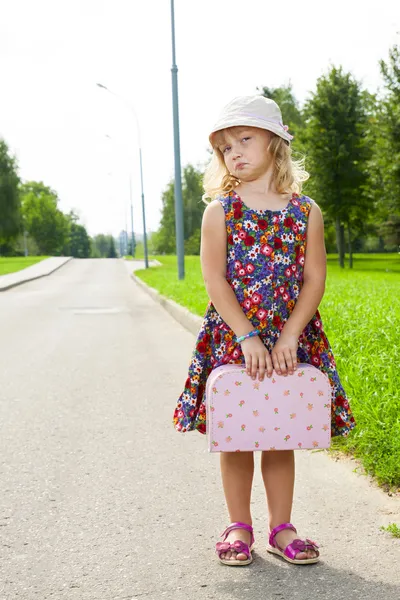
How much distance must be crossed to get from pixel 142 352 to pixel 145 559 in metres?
6.55

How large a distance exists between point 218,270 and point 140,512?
1322mm

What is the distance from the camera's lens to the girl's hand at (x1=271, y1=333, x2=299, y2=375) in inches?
111

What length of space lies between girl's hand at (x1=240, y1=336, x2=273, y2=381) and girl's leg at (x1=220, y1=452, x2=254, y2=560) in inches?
16.7

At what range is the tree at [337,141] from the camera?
3441cm

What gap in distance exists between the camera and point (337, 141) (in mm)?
34469

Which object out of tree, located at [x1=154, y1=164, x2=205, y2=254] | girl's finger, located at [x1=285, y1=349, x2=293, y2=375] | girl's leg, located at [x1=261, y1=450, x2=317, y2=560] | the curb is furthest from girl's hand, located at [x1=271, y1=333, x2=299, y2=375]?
tree, located at [x1=154, y1=164, x2=205, y2=254]

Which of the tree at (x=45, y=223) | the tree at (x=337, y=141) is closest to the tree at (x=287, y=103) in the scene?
the tree at (x=337, y=141)

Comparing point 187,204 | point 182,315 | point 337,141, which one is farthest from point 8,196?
point 182,315

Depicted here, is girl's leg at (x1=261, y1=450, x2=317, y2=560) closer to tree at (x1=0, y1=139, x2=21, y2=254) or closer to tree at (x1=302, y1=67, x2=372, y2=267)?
tree at (x1=302, y1=67, x2=372, y2=267)

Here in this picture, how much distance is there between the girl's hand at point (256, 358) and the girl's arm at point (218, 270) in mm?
47

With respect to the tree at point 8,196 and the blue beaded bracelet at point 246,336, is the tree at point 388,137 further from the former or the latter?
the tree at point 8,196

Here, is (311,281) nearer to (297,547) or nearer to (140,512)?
(297,547)

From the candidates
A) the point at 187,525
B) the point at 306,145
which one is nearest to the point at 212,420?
the point at 187,525

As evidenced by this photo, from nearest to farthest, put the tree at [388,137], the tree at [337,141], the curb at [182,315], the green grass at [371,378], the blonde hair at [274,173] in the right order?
the blonde hair at [274,173], the green grass at [371,378], the curb at [182,315], the tree at [388,137], the tree at [337,141]
